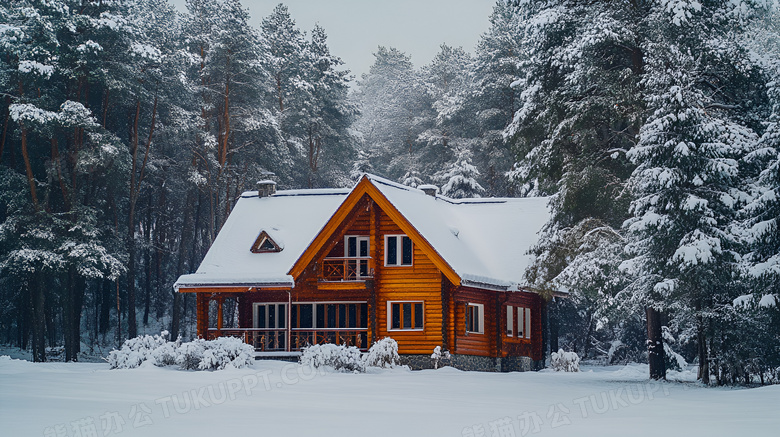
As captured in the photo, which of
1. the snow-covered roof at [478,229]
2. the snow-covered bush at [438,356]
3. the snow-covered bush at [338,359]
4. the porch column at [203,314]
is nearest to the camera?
the snow-covered bush at [338,359]

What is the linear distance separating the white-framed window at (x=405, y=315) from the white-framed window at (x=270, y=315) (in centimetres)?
538

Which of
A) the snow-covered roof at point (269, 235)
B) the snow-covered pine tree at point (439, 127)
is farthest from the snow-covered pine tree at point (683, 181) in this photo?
the snow-covered pine tree at point (439, 127)

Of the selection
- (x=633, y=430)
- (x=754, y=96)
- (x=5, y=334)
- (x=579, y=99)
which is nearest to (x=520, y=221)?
(x=579, y=99)

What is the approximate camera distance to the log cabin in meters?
32.7

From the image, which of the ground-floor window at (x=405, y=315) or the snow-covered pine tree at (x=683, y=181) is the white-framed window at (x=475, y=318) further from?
the snow-covered pine tree at (x=683, y=181)

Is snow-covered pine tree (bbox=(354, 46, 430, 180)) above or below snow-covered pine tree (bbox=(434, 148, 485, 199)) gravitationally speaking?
above

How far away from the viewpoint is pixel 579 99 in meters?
29.5

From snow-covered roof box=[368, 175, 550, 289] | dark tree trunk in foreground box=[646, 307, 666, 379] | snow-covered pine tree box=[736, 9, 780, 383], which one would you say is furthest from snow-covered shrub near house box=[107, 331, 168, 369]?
snow-covered pine tree box=[736, 9, 780, 383]

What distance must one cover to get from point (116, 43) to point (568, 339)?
1149 inches

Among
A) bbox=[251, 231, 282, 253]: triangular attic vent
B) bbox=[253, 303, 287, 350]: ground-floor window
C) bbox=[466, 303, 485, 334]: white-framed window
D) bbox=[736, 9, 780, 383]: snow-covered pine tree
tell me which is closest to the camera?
bbox=[736, 9, 780, 383]: snow-covered pine tree

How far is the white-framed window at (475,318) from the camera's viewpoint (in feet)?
113

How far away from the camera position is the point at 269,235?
36.0m

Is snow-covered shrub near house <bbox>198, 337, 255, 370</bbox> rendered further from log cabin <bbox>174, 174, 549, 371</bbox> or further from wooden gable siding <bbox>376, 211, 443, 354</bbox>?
wooden gable siding <bbox>376, 211, 443, 354</bbox>

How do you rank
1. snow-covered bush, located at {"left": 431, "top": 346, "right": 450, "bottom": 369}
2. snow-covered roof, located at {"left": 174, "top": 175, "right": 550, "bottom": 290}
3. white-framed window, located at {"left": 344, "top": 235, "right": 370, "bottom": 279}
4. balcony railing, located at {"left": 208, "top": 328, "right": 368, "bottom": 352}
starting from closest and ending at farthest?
snow-covered bush, located at {"left": 431, "top": 346, "right": 450, "bottom": 369}, snow-covered roof, located at {"left": 174, "top": 175, "right": 550, "bottom": 290}, balcony railing, located at {"left": 208, "top": 328, "right": 368, "bottom": 352}, white-framed window, located at {"left": 344, "top": 235, "right": 370, "bottom": 279}
